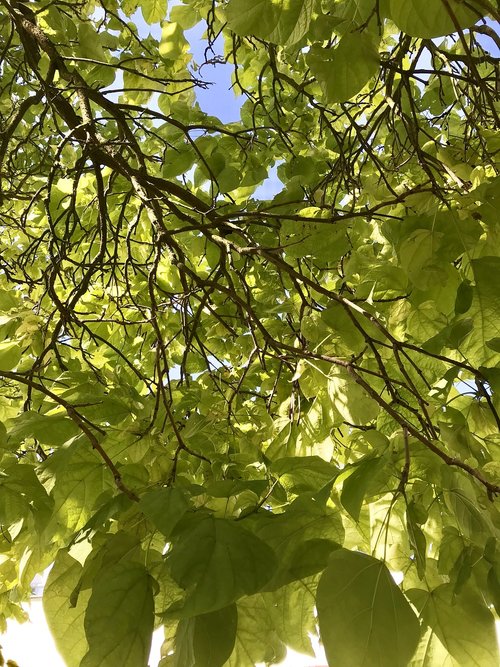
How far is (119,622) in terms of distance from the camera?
1.94 feet

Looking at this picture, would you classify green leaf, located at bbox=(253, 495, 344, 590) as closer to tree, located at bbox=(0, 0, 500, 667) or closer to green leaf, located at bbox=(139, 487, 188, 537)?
tree, located at bbox=(0, 0, 500, 667)

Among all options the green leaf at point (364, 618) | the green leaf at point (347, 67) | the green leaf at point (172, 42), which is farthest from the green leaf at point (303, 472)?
the green leaf at point (172, 42)

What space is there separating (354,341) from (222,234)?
0.38 m

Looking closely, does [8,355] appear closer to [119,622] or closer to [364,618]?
[119,622]

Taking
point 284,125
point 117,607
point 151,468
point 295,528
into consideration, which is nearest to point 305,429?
point 151,468

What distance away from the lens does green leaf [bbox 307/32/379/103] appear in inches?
31.8

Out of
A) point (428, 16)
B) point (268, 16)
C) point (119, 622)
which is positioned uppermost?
point (268, 16)

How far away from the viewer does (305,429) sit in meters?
1.10

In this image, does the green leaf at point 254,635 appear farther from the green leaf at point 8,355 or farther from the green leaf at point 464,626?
the green leaf at point 8,355

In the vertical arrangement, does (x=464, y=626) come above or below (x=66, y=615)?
below

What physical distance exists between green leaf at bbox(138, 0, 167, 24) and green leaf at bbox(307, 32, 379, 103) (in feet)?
4.53

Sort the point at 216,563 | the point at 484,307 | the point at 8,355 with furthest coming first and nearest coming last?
the point at 8,355 → the point at 484,307 → the point at 216,563

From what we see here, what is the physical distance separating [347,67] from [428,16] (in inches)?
6.1

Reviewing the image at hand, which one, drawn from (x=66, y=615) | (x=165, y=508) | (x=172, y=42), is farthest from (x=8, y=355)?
(x=172, y=42)
